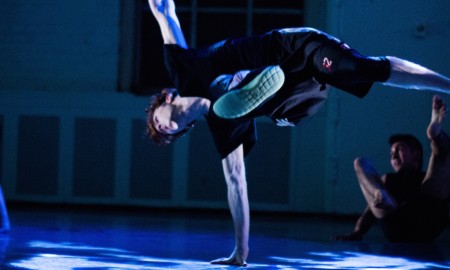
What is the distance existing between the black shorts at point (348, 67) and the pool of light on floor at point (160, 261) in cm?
101

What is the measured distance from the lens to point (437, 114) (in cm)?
444

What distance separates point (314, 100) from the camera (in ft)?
11.5

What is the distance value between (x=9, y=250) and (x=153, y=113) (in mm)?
1223

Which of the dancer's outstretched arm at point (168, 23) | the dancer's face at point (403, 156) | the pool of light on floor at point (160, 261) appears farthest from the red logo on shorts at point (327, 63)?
the dancer's face at point (403, 156)

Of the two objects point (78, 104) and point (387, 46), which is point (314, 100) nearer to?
point (387, 46)

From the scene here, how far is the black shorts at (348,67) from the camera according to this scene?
306cm

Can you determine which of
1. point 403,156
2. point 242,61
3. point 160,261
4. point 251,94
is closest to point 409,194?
point 403,156

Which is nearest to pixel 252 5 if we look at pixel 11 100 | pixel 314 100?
pixel 11 100

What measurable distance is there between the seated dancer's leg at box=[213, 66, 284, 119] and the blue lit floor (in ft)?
2.81

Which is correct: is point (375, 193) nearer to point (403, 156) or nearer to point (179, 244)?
point (403, 156)

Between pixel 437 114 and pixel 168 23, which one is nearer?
pixel 168 23

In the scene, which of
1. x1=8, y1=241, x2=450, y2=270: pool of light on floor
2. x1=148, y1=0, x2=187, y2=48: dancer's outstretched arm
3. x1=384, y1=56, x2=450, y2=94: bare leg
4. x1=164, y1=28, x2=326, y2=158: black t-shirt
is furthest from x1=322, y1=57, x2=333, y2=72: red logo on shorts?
x1=8, y1=241, x2=450, y2=270: pool of light on floor

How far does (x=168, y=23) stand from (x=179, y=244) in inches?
63.0

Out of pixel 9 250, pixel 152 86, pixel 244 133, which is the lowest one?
pixel 9 250
